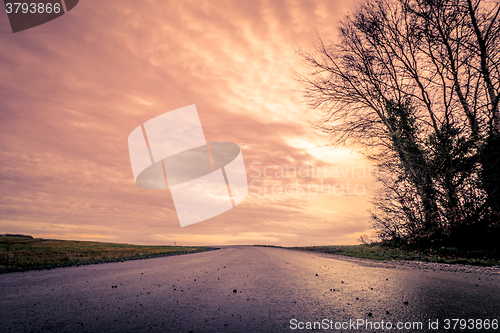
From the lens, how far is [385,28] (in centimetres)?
1497

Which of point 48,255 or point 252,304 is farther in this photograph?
point 48,255

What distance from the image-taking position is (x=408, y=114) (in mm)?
15203

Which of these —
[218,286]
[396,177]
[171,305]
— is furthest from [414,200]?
[171,305]

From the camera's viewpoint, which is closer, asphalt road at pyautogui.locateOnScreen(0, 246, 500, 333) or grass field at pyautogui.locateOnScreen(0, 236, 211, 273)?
asphalt road at pyautogui.locateOnScreen(0, 246, 500, 333)

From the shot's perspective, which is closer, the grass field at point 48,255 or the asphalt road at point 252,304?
the asphalt road at point 252,304

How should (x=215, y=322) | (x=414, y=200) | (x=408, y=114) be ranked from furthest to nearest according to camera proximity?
(x=408, y=114), (x=414, y=200), (x=215, y=322)

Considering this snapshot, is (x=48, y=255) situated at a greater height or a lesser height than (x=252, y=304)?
lesser

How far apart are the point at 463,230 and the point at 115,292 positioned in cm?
1485

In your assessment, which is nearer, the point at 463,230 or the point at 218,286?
the point at 218,286

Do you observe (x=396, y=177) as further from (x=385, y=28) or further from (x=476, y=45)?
(x=385, y=28)

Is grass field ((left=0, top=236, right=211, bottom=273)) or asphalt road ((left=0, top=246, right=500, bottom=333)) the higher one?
asphalt road ((left=0, top=246, right=500, bottom=333))

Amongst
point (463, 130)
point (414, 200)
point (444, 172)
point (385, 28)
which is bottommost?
point (414, 200)

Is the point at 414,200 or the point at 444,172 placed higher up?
the point at 444,172

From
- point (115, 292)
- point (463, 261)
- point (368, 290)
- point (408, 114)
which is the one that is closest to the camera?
point (368, 290)
